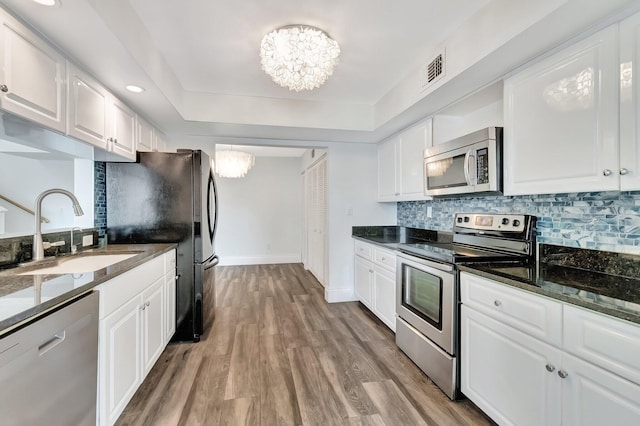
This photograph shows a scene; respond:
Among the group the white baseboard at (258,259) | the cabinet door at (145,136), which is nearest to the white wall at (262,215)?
the white baseboard at (258,259)

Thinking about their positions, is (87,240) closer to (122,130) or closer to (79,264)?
(79,264)

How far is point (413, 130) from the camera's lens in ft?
9.98

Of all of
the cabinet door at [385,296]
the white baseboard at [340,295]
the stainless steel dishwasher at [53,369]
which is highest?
the stainless steel dishwasher at [53,369]

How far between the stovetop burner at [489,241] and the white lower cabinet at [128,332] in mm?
1940

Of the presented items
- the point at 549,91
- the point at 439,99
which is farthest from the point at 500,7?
the point at 439,99

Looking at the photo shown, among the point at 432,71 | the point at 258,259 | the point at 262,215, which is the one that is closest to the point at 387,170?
the point at 432,71

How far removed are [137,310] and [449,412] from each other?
2012 mm

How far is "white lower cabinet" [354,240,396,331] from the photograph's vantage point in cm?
280

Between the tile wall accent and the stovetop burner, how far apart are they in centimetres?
263

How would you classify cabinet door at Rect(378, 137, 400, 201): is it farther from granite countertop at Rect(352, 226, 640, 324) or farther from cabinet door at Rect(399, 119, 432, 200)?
granite countertop at Rect(352, 226, 640, 324)

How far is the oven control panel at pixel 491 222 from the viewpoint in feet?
6.58

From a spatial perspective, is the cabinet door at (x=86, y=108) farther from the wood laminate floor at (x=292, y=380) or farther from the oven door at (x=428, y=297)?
the oven door at (x=428, y=297)

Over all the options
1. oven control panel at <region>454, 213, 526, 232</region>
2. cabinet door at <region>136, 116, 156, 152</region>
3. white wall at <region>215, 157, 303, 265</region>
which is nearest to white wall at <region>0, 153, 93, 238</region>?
cabinet door at <region>136, 116, 156, 152</region>

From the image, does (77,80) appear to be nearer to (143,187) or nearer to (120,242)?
(143,187)
